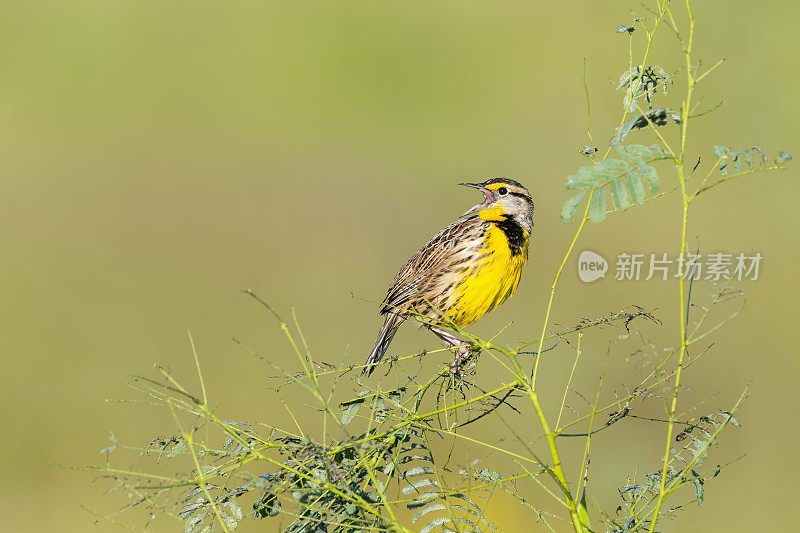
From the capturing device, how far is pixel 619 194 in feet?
5.10

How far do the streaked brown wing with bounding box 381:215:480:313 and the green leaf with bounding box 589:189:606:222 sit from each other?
1.54m

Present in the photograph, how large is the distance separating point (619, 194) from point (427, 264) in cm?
170

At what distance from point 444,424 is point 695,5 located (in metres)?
10.7

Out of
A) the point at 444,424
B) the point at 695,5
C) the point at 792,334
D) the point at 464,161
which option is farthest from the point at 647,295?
the point at 444,424

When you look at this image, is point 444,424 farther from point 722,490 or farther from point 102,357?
point 102,357

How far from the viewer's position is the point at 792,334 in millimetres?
8422

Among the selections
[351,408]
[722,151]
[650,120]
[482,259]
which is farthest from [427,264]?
[722,151]

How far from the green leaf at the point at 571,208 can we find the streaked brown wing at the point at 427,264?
152 cm

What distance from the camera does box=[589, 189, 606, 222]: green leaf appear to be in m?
1.53

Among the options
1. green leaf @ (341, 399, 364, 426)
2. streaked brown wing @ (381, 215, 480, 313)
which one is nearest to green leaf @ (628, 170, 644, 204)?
green leaf @ (341, 399, 364, 426)

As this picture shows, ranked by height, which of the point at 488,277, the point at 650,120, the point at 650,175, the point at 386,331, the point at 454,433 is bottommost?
the point at 386,331

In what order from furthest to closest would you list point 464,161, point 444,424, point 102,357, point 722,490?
point 464,161
point 102,357
point 722,490
point 444,424

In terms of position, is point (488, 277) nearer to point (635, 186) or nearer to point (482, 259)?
point (482, 259)

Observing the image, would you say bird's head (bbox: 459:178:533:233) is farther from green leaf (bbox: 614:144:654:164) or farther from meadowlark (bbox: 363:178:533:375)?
green leaf (bbox: 614:144:654:164)
